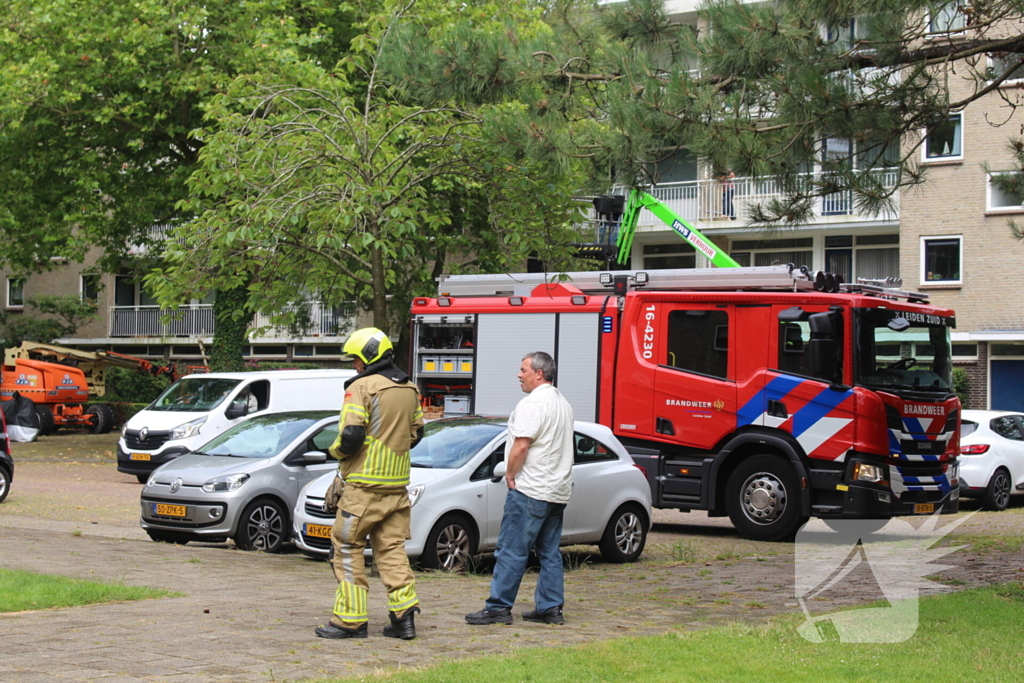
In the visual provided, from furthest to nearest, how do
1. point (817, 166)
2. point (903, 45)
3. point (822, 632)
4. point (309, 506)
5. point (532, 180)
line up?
point (532, 180), point (309, 506), point (817, 166), point (903, 45), point (822, 632)

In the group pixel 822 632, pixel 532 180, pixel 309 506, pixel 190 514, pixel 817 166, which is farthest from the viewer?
pixel 532 180

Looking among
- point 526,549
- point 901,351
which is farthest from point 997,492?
point 526,549

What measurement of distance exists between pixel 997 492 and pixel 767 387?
622 cm

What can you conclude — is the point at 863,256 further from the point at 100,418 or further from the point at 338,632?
the point at 338,632

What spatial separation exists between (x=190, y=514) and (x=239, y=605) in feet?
13.4

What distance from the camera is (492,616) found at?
789cm

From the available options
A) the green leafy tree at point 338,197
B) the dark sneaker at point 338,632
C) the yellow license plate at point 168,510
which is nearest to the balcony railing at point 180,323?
the green leafy tree at point 338,197

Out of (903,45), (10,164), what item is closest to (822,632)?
(903,45)

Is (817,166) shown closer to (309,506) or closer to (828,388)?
(828,388)

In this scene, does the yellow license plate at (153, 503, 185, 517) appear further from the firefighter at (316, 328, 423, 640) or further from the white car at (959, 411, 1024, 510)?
the white car at (959, 411, 1024, 510)

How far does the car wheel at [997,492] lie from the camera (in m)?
18.0

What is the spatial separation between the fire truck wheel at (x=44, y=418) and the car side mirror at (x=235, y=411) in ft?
44.1

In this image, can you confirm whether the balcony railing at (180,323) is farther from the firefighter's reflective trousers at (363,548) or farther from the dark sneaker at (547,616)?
the firefighter's reflective trousers at (363,548)

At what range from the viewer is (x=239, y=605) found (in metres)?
8.59
